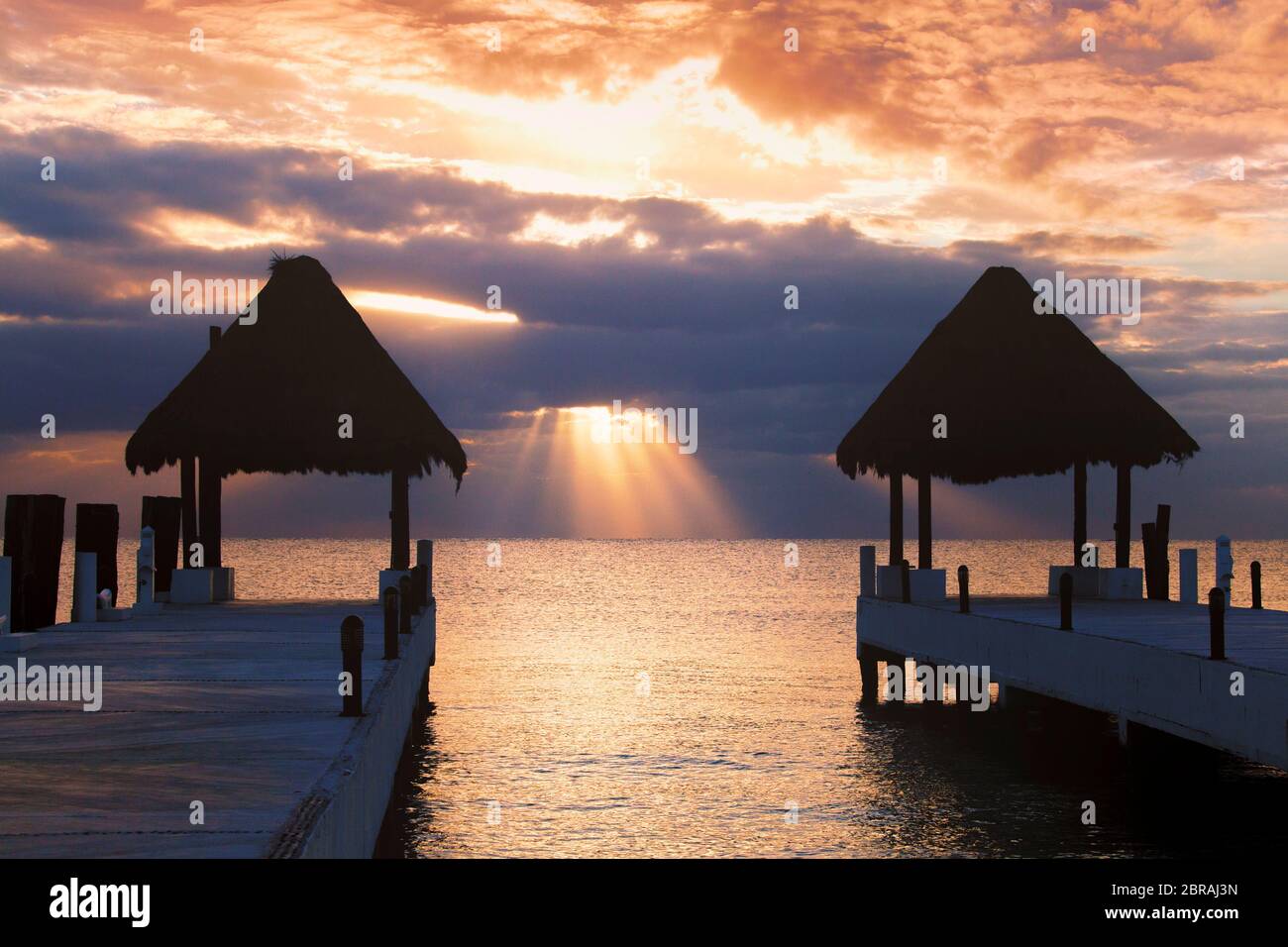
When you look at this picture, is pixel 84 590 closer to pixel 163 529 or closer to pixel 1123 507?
pixel 163 529

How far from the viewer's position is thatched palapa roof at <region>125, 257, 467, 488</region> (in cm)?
2338

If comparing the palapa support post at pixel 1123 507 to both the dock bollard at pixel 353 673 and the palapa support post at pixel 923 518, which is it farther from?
the dock bollard at pixel 353 673

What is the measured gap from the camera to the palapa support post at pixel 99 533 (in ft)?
68.5

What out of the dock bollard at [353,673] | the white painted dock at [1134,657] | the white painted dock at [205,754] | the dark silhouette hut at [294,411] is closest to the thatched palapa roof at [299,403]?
the dark silhouette hut at [294,411]

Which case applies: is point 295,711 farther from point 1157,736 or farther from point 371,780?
point 1157,736

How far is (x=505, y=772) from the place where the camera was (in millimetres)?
19109

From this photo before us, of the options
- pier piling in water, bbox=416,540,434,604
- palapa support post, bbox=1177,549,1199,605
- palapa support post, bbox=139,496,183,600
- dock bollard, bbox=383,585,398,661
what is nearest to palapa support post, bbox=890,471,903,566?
palapa support post, bbox=1177,549,1199,605

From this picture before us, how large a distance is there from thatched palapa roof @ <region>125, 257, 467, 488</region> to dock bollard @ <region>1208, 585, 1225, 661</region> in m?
14.2

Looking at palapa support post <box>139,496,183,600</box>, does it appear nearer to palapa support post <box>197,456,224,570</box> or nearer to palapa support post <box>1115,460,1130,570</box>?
palapa support post <box>197,456,224,570</box>

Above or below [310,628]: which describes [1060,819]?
below

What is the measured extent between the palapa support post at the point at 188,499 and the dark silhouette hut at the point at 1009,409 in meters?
12.0

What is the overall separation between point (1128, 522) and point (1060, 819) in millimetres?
11183
